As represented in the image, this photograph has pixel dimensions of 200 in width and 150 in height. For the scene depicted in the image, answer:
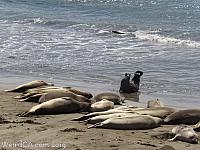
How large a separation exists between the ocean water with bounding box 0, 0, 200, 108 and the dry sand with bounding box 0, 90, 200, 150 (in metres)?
2.88

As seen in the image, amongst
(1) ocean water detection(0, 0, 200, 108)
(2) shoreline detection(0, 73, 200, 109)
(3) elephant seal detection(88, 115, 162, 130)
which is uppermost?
(3) elephant seal detection(88, 115, 162, 130)

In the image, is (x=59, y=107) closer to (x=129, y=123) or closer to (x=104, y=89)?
(x=129, y=123)

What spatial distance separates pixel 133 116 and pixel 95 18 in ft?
64.4

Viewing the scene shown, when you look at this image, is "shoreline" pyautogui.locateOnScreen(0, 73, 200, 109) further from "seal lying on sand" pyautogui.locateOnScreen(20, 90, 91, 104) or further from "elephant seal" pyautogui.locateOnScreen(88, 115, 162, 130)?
"elephant seal" pyautogui.locateOnScreen(88, 115, 162, 130)

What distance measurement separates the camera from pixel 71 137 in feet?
22.3

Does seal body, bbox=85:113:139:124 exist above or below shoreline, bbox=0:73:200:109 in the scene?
above

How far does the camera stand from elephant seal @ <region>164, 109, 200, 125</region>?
8016 millimetres

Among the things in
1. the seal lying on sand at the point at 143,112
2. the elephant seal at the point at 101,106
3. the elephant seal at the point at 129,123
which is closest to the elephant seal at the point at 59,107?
the elephant seal at the point at 101,106

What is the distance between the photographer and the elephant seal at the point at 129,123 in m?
7.44

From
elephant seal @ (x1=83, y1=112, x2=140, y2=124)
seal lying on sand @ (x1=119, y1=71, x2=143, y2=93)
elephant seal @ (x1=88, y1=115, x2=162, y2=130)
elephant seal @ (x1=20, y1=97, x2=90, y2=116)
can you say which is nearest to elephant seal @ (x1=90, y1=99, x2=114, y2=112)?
elephant seal @ (x1=20, y1=97, x2=90, y2=116)

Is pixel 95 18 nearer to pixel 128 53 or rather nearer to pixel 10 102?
pixel 128 53

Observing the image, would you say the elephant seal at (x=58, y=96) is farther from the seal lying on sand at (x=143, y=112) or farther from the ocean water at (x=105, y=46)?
the ocean water at (x=105, y=46)

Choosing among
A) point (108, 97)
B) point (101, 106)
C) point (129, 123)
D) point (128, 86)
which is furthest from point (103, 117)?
point (128, 86)

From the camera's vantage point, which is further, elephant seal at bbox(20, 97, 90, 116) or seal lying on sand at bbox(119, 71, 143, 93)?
seal lying on sand at bbox(119, 71, 143, 93)
